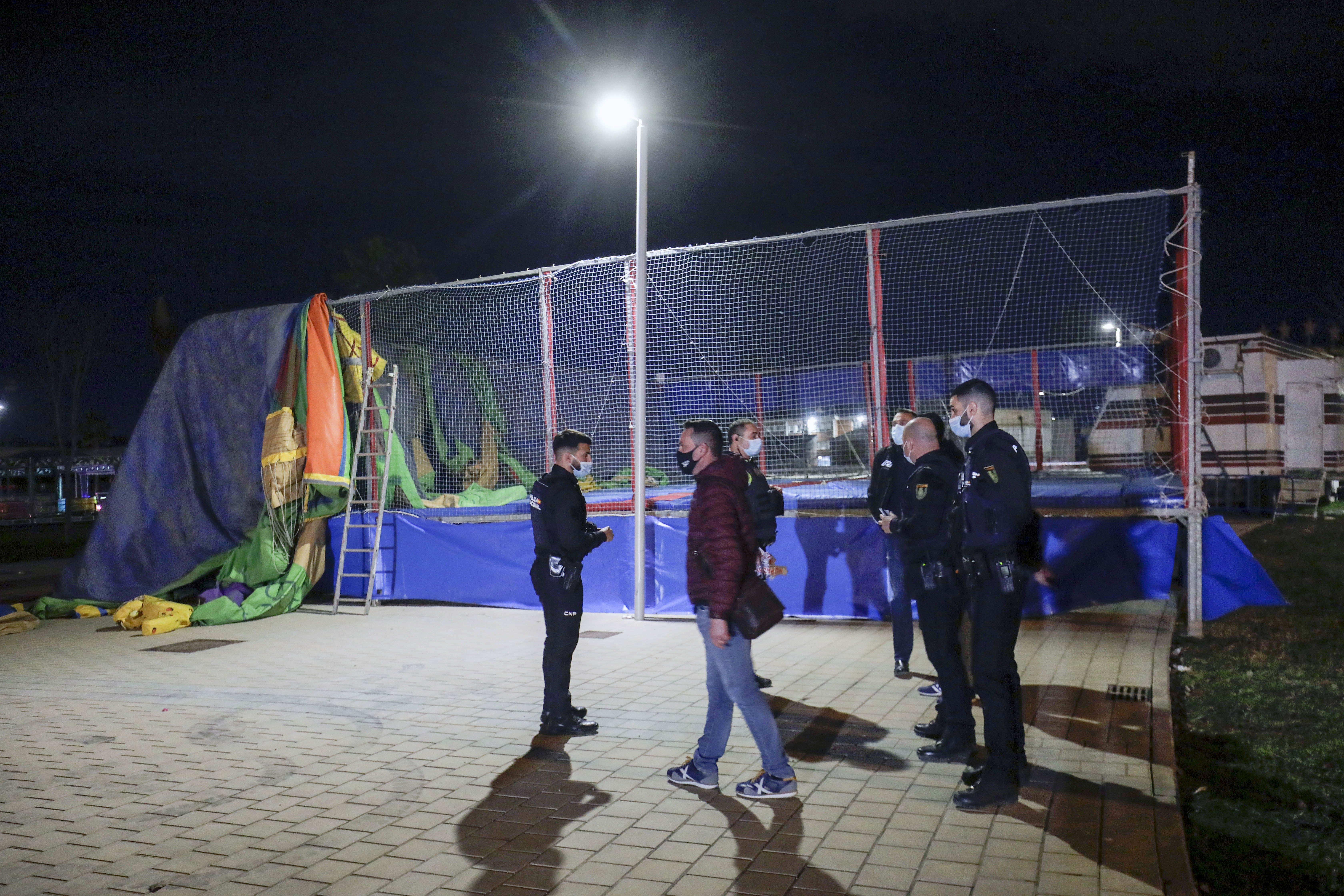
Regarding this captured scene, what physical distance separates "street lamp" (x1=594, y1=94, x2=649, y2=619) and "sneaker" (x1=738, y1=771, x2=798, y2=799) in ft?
17.4

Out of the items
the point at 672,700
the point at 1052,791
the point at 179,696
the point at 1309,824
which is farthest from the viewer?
the point at 179,696

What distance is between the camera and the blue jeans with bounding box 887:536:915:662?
6.67 metres

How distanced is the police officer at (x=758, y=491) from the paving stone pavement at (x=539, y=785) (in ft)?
3.33

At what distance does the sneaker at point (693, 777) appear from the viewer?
4.51 m

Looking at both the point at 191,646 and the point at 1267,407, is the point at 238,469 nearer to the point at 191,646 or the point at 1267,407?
the point at 191,646

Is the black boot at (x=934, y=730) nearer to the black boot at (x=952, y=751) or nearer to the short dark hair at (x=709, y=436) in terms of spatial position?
the black boot at (x=952, y=751)

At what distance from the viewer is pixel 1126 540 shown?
839 cm

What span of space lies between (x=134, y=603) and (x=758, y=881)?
9031 mm

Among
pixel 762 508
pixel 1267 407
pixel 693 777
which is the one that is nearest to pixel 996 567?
pixel 693 777

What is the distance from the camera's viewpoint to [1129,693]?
609 centimetres

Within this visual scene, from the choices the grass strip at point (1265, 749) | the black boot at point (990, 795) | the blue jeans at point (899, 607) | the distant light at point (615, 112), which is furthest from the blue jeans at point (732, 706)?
the distant light at point (615, 112)

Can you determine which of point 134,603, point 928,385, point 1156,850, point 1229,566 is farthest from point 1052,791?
point 134,603

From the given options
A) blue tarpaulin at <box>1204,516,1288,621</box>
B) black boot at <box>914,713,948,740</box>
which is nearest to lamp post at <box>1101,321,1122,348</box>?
blue tarpaulin at <box>1204,516,1288,621</box>

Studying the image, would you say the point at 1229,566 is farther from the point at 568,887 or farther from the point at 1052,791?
the point at 568,887
